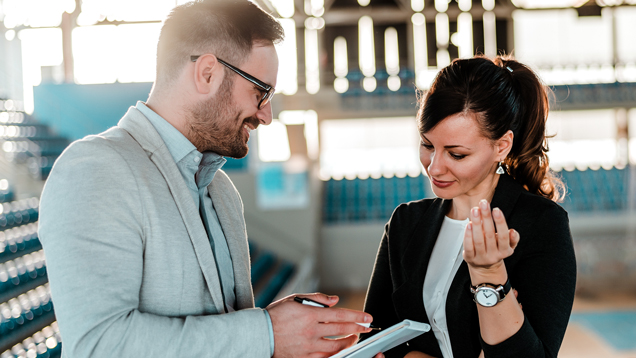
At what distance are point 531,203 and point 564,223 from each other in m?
0.10

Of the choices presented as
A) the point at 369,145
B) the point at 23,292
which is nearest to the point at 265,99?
the point at 23,292

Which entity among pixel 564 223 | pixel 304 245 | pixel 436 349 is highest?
pixel 564 223

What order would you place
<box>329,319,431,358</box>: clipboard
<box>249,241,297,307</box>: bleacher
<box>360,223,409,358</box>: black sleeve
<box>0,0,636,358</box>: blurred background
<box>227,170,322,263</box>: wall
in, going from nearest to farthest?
<box>329,319,431,358</box>: clipboard < <box>360,223,409,358</box>: black sleeve < <box>249,241,297,307</box>: bleacher < <box>0,0,636,358</box>: blurred background < <box>227,170,322,263</box>: wall

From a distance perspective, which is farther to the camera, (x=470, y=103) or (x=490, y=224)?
(x=470, y=103)

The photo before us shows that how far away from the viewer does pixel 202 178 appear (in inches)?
50.5

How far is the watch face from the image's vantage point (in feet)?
3.42

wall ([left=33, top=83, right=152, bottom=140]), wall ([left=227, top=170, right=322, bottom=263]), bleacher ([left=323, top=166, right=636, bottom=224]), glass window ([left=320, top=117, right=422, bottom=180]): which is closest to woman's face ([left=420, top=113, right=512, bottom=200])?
wall ([left=227, top=170, right=322, bottom=263])

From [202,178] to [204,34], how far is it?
1.21ft

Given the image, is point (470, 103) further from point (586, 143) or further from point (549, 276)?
point (586, 143)

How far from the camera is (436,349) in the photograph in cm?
132

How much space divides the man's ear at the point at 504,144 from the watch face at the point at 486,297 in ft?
1.38

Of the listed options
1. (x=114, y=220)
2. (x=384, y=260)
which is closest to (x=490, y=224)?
(x=384, y=260)

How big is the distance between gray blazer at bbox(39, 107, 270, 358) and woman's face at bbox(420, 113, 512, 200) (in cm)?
61

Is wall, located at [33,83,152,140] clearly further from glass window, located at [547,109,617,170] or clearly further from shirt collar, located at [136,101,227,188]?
glass window, located at [547,109,617,170]
